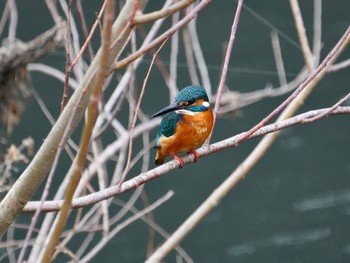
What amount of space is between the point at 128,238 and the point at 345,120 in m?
2.03

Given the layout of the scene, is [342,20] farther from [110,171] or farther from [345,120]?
[110,171]

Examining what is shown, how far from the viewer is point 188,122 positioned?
2578 millimetres

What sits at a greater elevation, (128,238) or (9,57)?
(9,57)

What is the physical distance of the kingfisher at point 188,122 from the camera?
2.54 metres

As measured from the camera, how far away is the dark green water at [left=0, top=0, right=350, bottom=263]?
5555mm

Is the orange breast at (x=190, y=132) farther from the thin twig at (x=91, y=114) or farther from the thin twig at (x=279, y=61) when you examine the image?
the thin twig at (x=91, y=114)

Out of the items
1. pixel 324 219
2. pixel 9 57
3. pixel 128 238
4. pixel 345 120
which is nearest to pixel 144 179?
pixel 9 57

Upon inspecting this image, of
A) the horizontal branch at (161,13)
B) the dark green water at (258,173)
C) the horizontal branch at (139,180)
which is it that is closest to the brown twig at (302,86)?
the horizontal branch at (139,180)

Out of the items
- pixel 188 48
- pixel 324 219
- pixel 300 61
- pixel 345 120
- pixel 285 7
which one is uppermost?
pixel 188 48

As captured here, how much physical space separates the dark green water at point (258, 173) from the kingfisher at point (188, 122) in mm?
2873

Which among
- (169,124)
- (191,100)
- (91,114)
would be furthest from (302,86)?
(169,124)

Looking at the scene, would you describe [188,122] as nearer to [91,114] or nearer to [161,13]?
[161,13]

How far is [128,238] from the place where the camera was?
218 inches

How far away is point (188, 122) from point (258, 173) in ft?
11.3
